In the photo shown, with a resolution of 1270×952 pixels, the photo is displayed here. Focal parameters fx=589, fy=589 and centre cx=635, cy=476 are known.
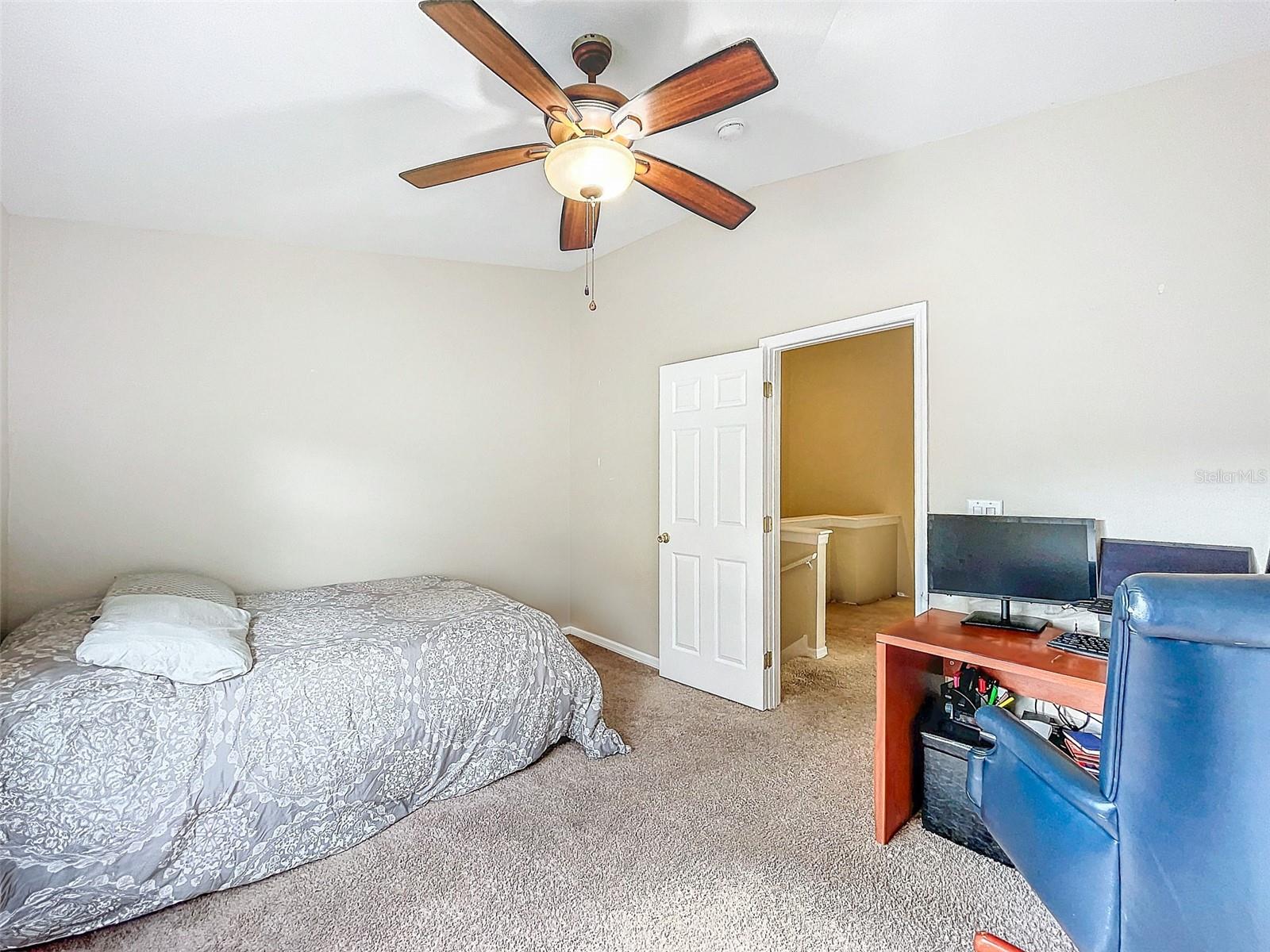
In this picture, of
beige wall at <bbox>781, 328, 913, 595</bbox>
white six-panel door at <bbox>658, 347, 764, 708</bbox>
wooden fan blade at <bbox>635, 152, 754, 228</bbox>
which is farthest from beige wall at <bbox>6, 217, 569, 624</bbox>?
beige wall at <bbox>781, 328, 913, 595</bbox>

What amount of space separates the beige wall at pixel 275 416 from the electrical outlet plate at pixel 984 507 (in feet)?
9.27

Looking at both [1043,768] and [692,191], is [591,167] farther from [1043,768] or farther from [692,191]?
[1043,768]

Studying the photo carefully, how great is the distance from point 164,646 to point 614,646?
107 inches

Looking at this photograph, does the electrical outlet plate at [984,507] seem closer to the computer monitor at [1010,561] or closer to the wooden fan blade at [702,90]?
the computer monitor at [1010,561]

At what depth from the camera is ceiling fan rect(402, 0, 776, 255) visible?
4.75ft

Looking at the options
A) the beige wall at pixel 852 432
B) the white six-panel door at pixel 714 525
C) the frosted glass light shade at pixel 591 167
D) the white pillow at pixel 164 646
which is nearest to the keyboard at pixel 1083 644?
the white six-panel door at pixel 714 525

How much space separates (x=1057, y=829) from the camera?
3.81ft

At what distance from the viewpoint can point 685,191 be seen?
2211 millimetres

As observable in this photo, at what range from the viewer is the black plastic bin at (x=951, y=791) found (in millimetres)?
1989

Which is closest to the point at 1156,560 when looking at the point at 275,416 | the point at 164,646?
the point at 164,646

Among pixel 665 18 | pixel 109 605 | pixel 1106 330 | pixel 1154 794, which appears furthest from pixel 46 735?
pixel 1106 330

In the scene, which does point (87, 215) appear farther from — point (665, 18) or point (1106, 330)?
point (1106, 330)

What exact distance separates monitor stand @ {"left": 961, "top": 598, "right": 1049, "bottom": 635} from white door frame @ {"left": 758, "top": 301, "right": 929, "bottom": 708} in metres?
0.30

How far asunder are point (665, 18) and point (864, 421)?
485cm
